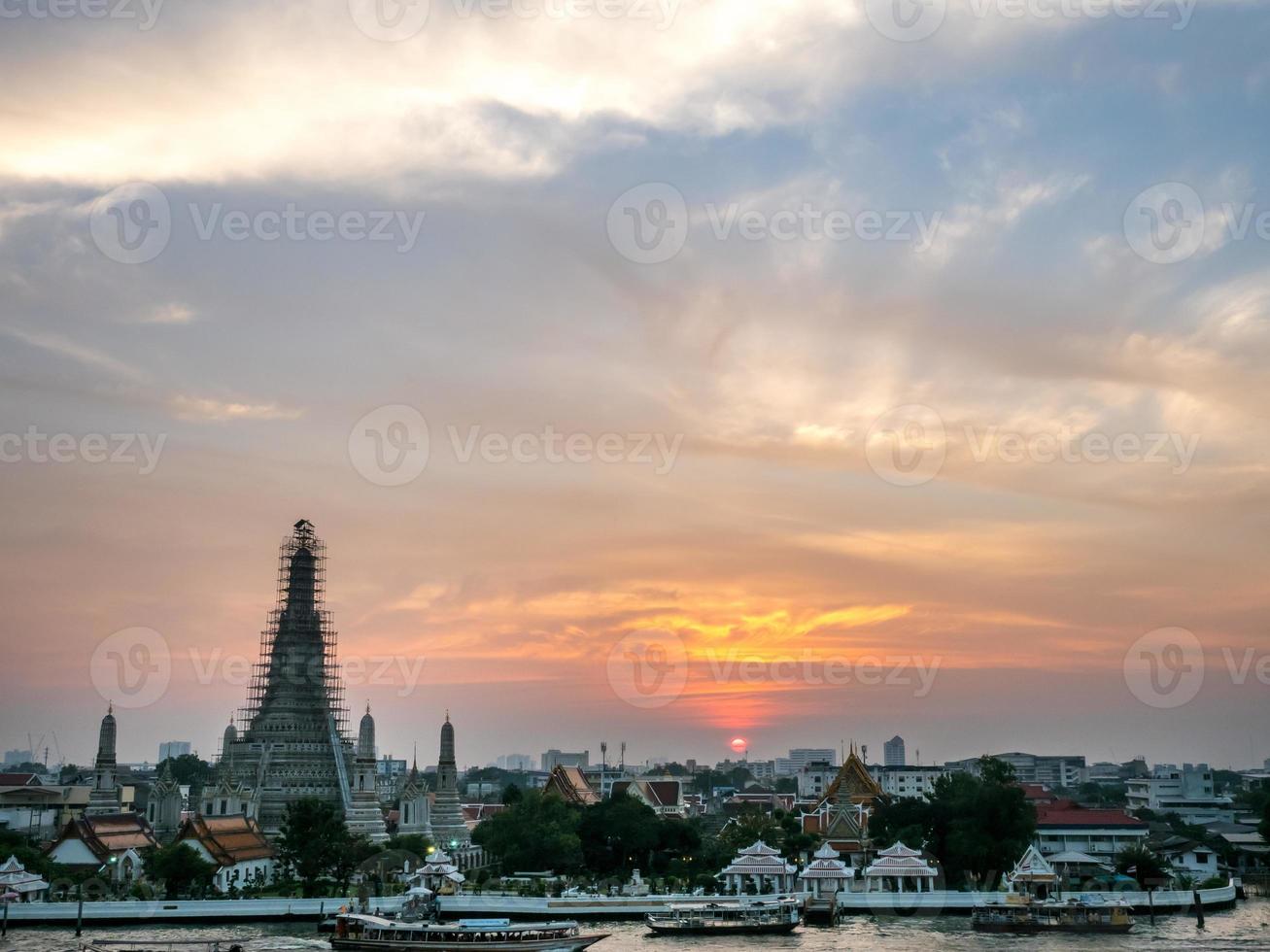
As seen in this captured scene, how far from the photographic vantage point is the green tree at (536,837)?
74625mm

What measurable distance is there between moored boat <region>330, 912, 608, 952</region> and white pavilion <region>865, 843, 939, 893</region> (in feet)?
70.9

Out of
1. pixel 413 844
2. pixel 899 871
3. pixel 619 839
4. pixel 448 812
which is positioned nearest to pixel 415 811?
pixel 448 812

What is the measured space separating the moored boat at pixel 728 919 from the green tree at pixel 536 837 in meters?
17.7

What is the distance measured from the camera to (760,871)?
66500mm

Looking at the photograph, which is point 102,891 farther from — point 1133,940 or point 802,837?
point 1133,940

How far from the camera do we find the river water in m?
50.9

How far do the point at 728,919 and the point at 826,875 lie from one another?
1128 cm

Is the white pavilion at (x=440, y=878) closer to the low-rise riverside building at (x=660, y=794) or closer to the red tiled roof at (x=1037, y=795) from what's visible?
the low-rise riverside building at (x=660, y=794)

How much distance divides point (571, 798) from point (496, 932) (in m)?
58.3

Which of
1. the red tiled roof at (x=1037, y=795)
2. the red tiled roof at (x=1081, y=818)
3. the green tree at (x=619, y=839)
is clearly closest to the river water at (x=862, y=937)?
the green tree at (x=619, y=839)

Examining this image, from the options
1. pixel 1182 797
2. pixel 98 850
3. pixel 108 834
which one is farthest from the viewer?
pixel 1182 797

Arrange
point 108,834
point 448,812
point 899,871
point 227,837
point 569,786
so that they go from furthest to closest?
1. point 569,786
2. point 448,812
3. point 227,837
4. point 108,834
5. point 899,871

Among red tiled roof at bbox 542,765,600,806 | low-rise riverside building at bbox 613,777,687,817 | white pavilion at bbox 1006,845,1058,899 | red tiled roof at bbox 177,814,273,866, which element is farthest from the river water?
low-rise riverside building at bbox 613,777,687,817

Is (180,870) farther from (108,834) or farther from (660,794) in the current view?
(660,794)
